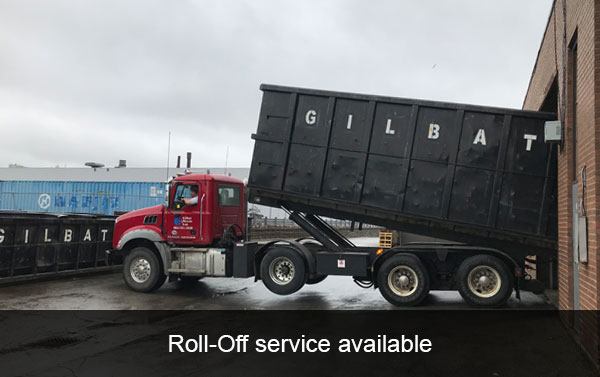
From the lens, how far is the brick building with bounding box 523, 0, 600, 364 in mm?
5719

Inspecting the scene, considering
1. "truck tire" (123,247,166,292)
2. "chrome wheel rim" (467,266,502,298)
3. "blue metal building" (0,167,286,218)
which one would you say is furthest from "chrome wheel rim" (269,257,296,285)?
"blue metal building" (0,167,286,218)

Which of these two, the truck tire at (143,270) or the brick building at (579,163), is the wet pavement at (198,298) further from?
the brick building at (579,163)

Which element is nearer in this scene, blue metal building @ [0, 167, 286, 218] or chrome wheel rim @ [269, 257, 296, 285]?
chrome wheel rim @ [269, 257, 296, 285]

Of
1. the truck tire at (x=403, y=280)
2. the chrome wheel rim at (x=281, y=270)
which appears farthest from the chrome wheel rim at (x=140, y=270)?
the truck tire at (x=403, y=280)

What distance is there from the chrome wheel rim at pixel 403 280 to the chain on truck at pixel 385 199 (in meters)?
0.02

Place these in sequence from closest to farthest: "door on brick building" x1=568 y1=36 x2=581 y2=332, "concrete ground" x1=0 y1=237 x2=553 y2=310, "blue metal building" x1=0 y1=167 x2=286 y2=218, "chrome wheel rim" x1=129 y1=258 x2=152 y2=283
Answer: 1. "door on brick building" x1=568 y1=36 x2=581 y2=332
2. "concrete ground" x1=0 y1=237 x2=553 y2=310
3. "chrome wheel rim" x1=129 y1=258 x2=152 y2=283
4. "blue metal building" x1=0 y1=167 x2=286 y2=218

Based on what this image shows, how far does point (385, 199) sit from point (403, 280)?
165 centimetres

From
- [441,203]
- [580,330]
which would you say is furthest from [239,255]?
[580,330]

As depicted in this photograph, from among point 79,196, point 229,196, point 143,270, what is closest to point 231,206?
point 229,196

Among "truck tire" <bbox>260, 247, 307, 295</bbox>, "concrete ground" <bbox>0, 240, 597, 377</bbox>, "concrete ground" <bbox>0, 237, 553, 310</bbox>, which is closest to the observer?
"concrete ground" <bbox>0, 240, 597, 377</bbox>

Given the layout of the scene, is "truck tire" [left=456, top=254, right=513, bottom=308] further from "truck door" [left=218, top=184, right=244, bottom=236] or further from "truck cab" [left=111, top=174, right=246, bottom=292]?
"truck door" [left=218, top=184, right=244, bottom=236]

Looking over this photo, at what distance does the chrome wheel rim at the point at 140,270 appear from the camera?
10.9 m

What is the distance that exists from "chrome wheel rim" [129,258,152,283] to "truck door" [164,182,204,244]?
804 mm

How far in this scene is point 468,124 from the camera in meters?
9.45
